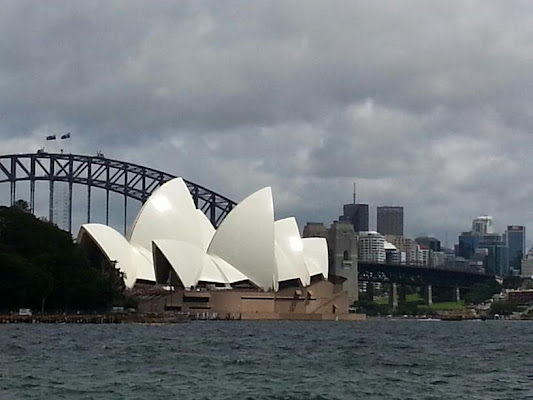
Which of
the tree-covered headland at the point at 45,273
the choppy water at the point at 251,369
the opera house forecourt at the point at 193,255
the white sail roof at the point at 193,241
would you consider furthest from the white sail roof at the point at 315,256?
the choppy water at the point at 251,369

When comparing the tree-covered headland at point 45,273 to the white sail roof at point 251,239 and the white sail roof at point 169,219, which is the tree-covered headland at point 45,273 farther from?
the white sail roof at point 251,239

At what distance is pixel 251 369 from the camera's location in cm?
4594

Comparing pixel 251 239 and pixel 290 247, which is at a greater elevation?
pixel 251 239

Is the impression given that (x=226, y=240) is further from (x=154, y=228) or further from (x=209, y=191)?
(x=209, y=191)

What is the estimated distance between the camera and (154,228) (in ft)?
422

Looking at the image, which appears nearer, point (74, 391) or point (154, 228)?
point (74, 391)

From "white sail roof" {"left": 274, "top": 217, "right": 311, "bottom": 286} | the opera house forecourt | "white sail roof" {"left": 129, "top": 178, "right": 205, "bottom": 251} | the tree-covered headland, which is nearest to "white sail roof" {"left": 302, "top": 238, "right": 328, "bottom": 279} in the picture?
"white sail roof" {"left": 274, "top": 217, "right": 311, "bottom": 286}

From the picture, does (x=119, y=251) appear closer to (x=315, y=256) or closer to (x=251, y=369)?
(x=315, y=256)

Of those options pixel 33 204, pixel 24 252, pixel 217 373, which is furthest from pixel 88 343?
pixel 33 204

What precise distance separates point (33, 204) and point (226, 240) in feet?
96.7

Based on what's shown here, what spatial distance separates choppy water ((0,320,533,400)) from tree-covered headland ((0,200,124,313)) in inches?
1299

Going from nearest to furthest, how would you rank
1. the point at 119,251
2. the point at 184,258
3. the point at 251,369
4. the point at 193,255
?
the point at 251,369 → the point at 184,258 → the point at 193,255 → the point at 119,251

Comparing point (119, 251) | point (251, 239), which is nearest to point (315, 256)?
point (251, 239)

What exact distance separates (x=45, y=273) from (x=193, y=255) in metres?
26.0
